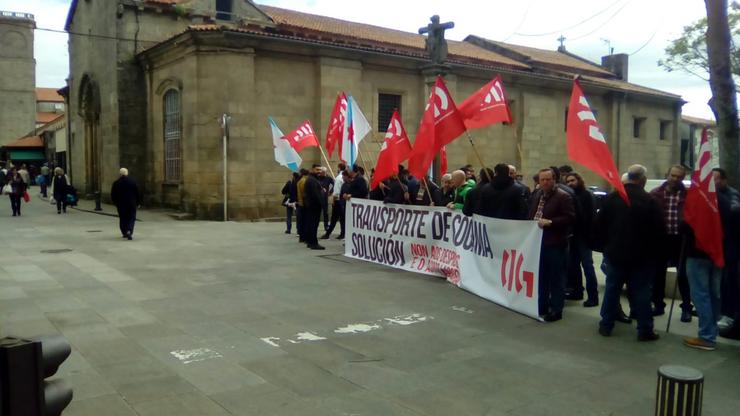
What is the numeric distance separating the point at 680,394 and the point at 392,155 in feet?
24.2

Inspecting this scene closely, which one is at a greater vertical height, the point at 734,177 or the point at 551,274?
the point at 734,177

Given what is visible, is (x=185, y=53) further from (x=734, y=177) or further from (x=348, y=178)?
(x=734, y=177)

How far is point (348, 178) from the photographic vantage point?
45.5 feet

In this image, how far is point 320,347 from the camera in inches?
236

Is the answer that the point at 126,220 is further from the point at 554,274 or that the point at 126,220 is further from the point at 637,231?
the point at 637,231

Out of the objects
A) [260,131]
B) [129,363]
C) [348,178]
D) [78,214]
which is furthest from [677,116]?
[129,363]

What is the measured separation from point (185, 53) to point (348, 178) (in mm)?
9639

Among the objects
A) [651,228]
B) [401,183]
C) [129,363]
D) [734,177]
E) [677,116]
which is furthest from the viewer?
[677,116]

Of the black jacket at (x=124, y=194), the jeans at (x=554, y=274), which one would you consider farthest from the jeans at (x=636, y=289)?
the black jacket at (x=124, y=194)

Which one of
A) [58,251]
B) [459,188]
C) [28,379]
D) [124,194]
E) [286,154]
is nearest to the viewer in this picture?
[28,379]

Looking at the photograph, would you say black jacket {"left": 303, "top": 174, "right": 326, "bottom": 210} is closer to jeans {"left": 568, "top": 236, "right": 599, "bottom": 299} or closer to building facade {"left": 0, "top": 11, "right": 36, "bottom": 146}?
jeans {"left": 568, "top": 236, "right": 599, "bottom": 299}

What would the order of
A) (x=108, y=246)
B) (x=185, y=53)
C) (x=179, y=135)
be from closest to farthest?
1. (x=108, y=246)
2. (x=185, y=53)
3. (x=179, y=135)

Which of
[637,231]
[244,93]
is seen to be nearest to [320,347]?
[637,231]

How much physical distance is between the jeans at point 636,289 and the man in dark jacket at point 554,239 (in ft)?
2.47
